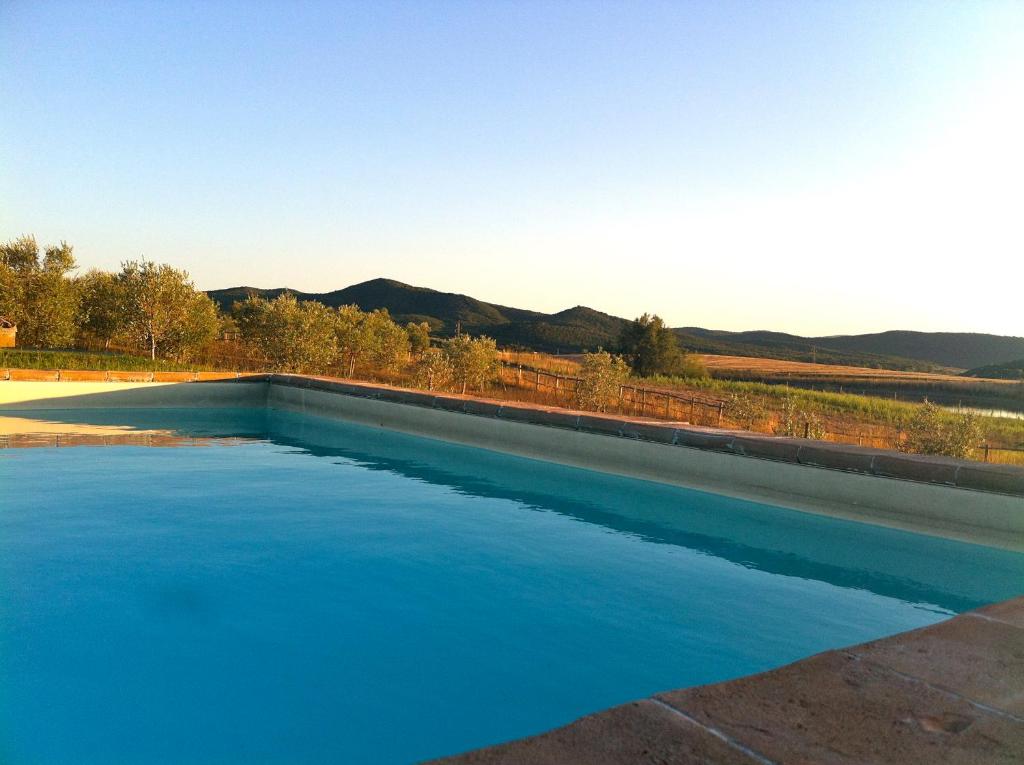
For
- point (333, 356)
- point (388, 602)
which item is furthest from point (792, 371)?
point (388, 602)

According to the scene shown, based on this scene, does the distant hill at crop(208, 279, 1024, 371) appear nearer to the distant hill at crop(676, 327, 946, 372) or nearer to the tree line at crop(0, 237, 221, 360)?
the distant hill at crop(676, 327, 946, 372)

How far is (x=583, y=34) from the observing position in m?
11.3

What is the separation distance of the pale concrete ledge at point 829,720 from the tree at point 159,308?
23.5 m

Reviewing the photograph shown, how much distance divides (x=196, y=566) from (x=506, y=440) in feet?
17.2

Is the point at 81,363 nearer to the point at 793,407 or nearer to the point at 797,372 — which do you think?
the point at 793,407

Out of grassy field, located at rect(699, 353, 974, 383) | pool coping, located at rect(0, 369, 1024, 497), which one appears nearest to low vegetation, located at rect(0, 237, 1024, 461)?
pool coping, located at rect(0, 369, 1024, 497)

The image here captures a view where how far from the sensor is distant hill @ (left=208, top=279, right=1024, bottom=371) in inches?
2613

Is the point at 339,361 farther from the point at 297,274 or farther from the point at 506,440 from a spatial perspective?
the point at 506,440

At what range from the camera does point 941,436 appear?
1134 centimetres

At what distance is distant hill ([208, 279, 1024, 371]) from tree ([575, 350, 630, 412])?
44.4m

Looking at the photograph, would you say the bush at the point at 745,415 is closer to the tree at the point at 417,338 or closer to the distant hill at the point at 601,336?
the tree at the point at 417,338

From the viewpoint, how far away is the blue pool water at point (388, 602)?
127 inches

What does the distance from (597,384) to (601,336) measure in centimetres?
5390

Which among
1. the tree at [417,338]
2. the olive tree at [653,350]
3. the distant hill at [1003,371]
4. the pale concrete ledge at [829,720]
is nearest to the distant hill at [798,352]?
the distant hill at [1003,371]
